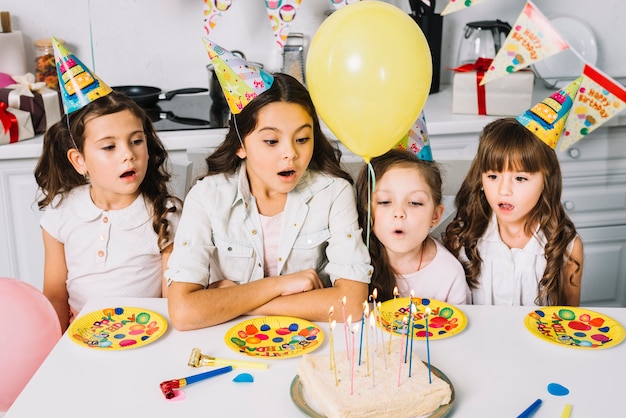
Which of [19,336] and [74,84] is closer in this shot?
[19,336]

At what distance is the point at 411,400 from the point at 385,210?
648 mm

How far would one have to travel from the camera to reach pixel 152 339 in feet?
4.31

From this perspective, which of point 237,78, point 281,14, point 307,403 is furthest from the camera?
point 281,14

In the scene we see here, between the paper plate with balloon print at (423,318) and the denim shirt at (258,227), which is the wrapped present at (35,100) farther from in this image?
the paper plate with balloon print at (423,318)

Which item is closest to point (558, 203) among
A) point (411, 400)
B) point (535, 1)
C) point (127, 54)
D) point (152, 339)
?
point (411, 400)

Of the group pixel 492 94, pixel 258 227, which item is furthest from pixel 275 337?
pixel 492 94

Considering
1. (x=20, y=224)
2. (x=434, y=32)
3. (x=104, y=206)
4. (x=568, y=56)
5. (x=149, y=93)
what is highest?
(x=434, y=32)

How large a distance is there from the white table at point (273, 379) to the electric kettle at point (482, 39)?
5.50 ft

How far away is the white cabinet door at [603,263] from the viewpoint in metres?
2.77

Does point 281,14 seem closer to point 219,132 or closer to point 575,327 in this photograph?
point 219,132

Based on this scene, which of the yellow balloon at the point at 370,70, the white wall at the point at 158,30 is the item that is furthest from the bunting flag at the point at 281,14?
the yellow balloon at the point at 370,70

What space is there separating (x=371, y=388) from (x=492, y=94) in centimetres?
168

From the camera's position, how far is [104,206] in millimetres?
1834

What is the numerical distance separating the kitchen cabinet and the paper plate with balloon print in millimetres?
613
